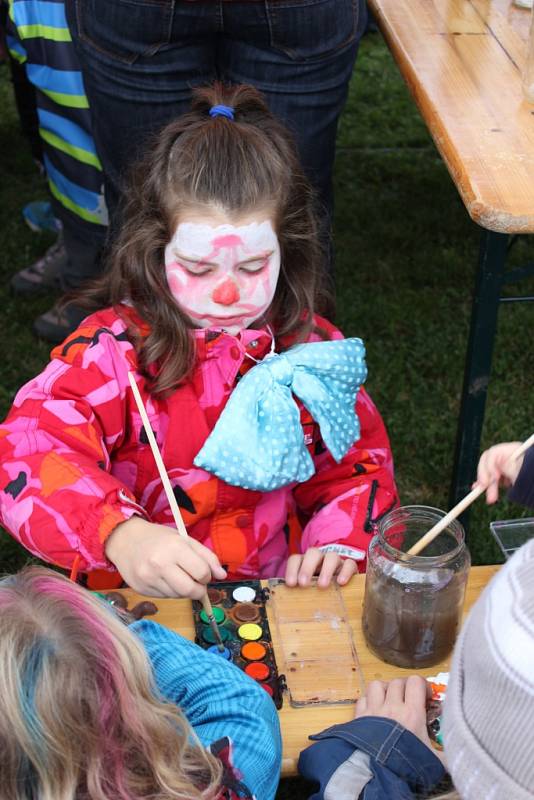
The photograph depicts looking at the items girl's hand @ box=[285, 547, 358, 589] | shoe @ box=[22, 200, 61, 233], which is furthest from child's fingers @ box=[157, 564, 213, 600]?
shoe @ box=[22, 200, 61, 233]

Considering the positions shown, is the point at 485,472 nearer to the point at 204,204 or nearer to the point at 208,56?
the point at 204,204

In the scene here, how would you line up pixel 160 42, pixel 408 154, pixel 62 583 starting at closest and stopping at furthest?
pixel 62 583 → pixel 160 42 → pixel 408 154

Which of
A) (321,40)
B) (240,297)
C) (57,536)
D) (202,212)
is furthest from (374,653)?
(321,40)

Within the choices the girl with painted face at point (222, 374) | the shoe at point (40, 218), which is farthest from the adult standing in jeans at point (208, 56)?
the shoe at point (40, 218)

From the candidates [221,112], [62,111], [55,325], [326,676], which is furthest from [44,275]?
[326,676]

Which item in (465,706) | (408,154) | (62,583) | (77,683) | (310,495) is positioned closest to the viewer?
(465,706)

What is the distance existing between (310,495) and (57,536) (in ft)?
1.78

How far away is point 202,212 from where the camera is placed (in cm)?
177

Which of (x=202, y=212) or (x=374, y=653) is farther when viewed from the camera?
(x=202, y=212)

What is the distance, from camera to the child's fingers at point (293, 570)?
1608 millimetres

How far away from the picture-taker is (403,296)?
3750 millimetres

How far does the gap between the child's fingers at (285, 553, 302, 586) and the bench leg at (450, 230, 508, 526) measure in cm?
64

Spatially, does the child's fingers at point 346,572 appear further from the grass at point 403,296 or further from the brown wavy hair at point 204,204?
the grass at point 403,296

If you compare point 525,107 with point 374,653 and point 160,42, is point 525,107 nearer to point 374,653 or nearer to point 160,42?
point 160,42
